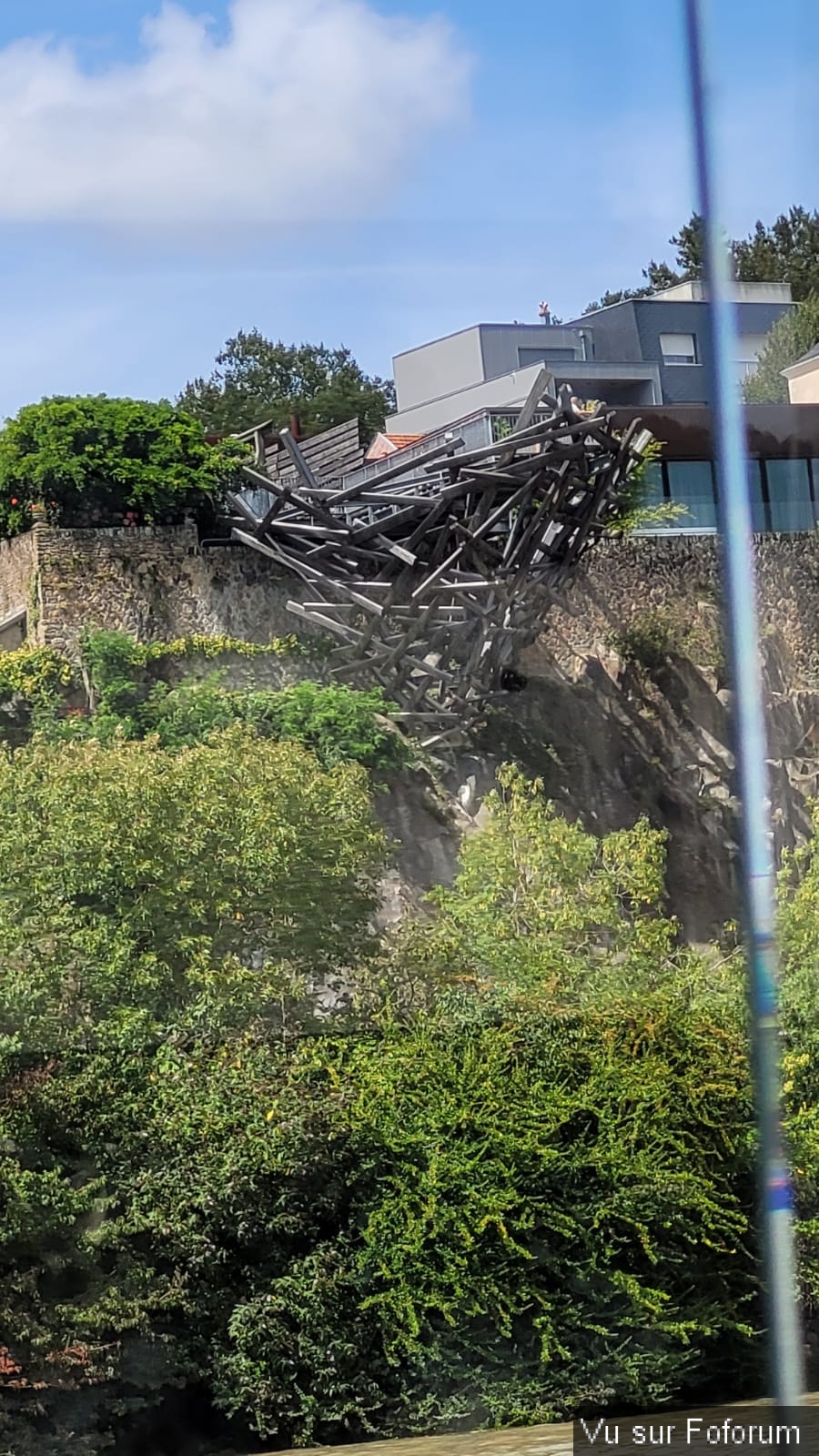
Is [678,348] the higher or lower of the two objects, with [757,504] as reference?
higher

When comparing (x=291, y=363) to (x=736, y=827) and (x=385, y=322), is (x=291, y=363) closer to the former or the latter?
(x=385, y=322)

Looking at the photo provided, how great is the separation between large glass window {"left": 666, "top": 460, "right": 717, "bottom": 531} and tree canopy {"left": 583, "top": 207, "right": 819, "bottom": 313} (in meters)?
0.45

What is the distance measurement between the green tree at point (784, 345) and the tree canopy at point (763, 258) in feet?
0.16

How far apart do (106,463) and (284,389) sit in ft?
1.61

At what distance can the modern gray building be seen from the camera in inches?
176

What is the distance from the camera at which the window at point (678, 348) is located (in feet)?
14.3

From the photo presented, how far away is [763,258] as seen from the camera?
182 inches

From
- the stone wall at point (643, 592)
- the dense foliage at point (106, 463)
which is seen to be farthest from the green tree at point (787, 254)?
the dense foliage at point (106, 463)

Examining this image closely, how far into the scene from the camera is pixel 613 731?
15.9 ft

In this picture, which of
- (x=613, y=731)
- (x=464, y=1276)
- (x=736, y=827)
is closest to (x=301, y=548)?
(x=613, y=731)

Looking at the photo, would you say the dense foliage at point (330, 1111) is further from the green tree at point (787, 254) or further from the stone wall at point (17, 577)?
the green tree at point (787, 254)

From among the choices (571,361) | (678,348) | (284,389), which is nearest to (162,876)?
(284,389)

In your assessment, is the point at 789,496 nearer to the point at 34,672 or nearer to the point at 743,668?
the point at 743,668

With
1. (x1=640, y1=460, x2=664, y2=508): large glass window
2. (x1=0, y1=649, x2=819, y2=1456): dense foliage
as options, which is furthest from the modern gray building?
(x1=0, y1=649, x2=819, y2=1456): dense foliage
